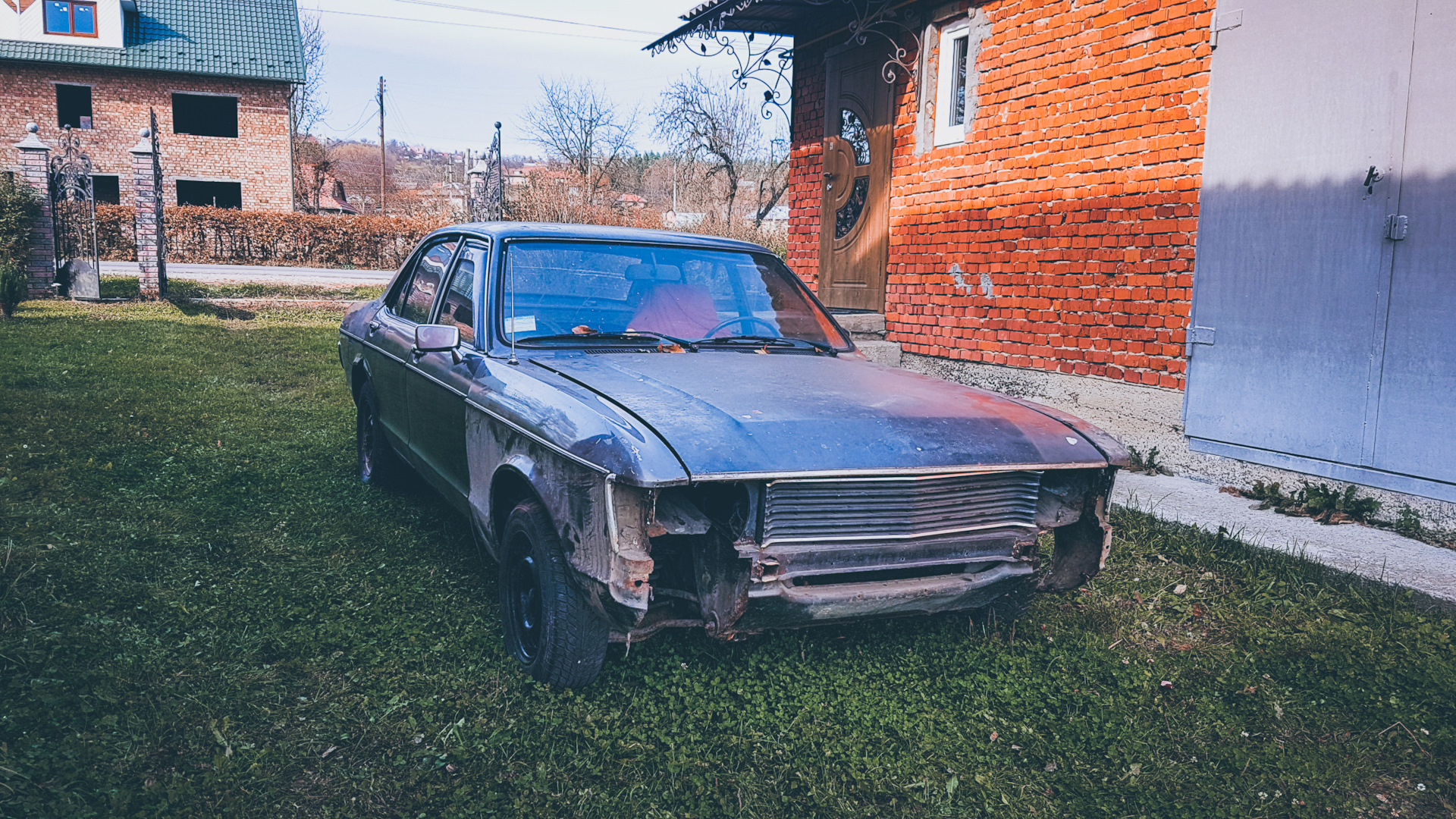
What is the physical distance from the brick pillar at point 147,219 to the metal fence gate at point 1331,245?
50.1 ft

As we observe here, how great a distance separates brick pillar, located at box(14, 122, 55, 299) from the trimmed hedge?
9.69 metres

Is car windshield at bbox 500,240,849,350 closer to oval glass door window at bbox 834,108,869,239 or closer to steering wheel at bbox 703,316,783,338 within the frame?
steering wheel at bbox 703,316,783,338

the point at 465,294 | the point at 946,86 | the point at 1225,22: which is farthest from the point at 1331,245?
the point at 465,294

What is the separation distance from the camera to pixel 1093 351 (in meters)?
6.74

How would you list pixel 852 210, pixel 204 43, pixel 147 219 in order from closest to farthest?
pixel 852 210
pixel 147 219
pixel 204 43

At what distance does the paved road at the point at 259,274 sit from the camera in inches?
805

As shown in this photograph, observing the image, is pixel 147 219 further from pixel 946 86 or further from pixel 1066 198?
pixel 1066 198

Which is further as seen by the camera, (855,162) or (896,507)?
(855,162)

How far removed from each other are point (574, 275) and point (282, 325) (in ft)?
37.0

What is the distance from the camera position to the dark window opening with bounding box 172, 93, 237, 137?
32.6m

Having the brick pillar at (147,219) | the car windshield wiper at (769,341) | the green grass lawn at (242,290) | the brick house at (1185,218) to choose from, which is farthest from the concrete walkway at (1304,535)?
the brick pillar at (147,219)

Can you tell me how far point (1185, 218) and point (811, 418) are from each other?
13.7 feet

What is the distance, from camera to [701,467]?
2.63 meters

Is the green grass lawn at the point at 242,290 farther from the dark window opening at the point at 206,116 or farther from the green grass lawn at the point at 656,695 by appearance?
the dark window opening at the point at 206,116
